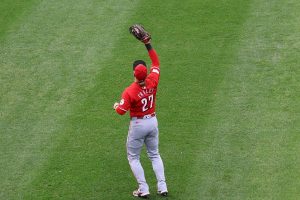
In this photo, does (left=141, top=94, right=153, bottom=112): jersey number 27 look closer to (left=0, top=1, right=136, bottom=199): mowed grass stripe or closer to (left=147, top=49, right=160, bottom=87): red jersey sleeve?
(left=147, top=49, right=160, bottom=87): red jersey sleeve

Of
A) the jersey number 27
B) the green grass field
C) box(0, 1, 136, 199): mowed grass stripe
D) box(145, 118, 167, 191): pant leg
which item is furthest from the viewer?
box(0, 1, 136, 199): mowed grass stripe

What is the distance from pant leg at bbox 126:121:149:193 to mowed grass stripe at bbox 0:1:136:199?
1416 millimetres

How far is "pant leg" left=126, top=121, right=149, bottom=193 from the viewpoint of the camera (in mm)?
8938

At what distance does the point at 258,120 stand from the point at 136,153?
223 centimetres

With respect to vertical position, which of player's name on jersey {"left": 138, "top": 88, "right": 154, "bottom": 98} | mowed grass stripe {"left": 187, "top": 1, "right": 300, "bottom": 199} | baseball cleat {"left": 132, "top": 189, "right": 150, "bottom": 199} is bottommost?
baseball cleat {"left": 132, "top": 189, "right": 150, "bottom": 199}

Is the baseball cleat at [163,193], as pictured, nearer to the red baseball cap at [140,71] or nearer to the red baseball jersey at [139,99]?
the red baseball jersey at [139,99]

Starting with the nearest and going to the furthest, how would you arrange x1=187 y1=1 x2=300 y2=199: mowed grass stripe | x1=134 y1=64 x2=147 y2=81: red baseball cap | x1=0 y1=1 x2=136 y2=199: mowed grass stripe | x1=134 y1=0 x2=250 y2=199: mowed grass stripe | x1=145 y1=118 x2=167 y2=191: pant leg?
1. x1=134 y1=64 x2=147 y2=81: red baseball cap
2. x1=145 y1=118 x2=167 y2=191: pant leg
3. x1=187 y1=1 x2=300 y2=199: mowed grass stripe
4. x1=134 y1=0 x2=250 y2=199: mowed grass stripe
5. x1=0 y1=1 x2=136 y2=199: mowed grass stripe

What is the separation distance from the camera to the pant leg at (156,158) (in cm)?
905

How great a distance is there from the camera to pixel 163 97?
1103 cm

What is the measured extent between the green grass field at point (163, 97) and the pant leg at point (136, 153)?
0.99ft

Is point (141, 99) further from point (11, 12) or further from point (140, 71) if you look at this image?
point (11, 12)

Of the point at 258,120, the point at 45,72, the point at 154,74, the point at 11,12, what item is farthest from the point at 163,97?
the point at 11,12

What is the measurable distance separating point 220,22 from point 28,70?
3.52 m

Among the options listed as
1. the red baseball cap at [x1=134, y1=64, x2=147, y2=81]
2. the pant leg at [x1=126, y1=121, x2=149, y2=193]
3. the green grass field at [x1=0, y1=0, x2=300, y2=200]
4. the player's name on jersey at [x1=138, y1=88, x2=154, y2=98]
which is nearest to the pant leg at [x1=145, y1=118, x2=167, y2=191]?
the pant leg at [x1=126, y1=121, x2=149, y2=193]
